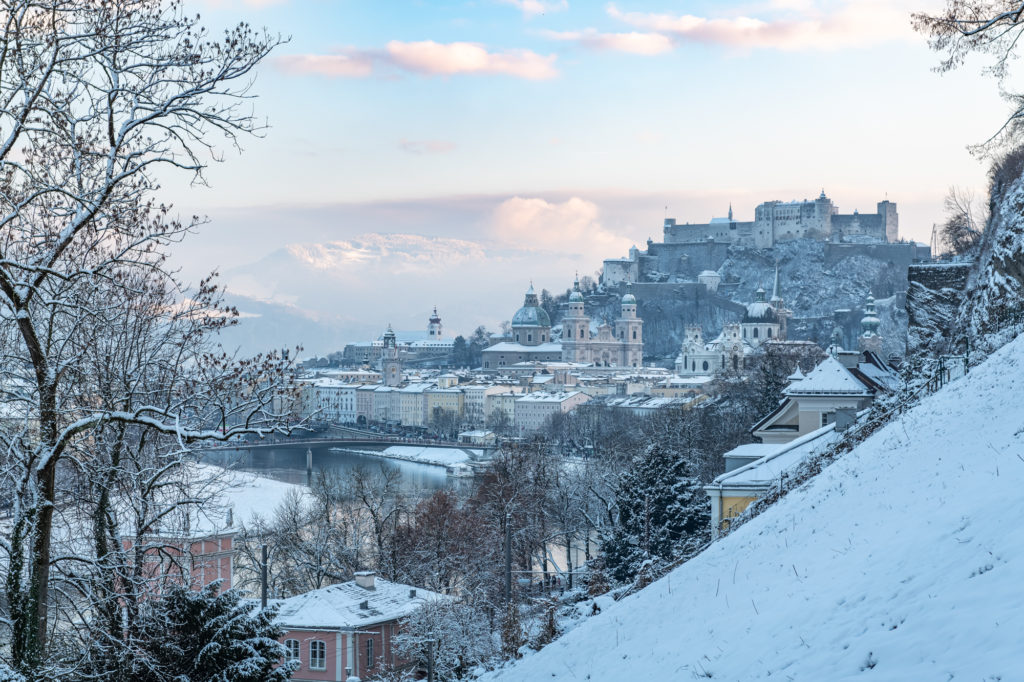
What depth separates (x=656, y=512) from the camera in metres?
22.2

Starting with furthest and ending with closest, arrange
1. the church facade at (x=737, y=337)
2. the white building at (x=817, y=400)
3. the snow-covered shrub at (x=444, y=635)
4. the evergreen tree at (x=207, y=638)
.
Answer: the church facade at (x=737, y=337) → the white building at (x=817, y=400) → the snow-covered shrub at (x=444, y=635) → the evergreen tree at (x=207, y=638)

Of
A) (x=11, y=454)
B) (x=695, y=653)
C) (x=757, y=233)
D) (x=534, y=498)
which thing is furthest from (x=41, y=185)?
(x=757, y=233)

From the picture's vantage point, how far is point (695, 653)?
20.5 feet

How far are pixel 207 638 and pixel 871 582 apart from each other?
4.09 meters

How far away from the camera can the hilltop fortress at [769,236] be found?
375 feet

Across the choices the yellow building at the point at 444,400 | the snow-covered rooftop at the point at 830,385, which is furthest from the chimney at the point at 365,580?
the yellow building at the point at 444,400

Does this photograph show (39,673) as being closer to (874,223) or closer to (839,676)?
(839,676)

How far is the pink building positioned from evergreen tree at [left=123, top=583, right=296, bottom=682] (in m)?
9.76

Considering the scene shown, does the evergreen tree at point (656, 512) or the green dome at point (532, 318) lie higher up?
the green dome at point (532, 318)

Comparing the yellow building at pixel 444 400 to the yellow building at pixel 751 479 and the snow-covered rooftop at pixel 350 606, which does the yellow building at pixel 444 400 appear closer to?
the snow-covered rooftop at pixel 350 606

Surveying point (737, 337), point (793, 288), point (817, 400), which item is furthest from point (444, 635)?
point (793, 288)

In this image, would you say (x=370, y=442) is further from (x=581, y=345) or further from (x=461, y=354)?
(x=461, y=354)

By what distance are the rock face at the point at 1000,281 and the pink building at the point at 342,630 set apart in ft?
30.1

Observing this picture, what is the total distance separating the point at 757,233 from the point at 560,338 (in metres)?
23.6
